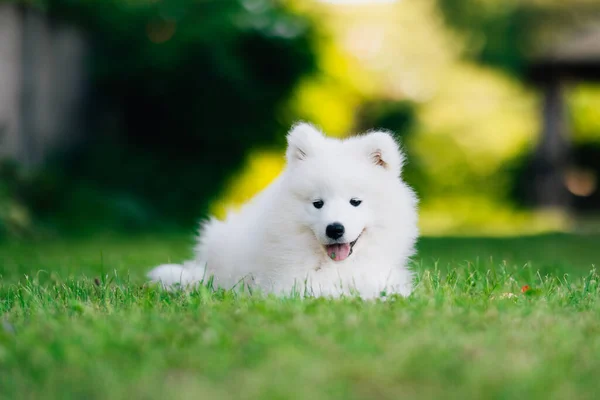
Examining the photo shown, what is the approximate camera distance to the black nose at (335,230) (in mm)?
3184

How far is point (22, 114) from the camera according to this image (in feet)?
28.4

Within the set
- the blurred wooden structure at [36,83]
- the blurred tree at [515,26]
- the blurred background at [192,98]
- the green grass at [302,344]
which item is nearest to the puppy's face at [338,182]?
the green grass at [302,344]

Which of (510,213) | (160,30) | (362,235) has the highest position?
(160,30)

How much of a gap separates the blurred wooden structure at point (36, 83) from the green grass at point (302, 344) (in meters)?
5.38

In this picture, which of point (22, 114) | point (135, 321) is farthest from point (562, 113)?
point (135, 321)

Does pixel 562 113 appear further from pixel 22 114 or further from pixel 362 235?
pixel 362 235

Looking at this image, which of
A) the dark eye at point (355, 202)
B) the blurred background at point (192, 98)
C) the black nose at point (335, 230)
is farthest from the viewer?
the blurred background at point (192, 98)

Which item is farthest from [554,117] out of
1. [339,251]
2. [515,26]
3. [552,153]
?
[339,251]

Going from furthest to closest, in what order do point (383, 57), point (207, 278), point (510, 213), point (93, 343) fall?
point (383, 57) → point (510, 213) → point (207, 278) → point (93, 343)

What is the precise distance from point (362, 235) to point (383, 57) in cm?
1490

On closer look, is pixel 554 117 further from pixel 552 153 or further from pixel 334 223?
pixel 334 223

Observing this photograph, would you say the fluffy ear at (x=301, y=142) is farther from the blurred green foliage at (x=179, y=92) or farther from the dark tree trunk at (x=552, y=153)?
the dark tree trunk at (x=552, y=153)

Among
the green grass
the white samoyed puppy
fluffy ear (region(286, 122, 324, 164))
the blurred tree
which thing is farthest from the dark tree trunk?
fluffy ear (region(286, 122, 324, 164))

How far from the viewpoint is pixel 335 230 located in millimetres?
3193
